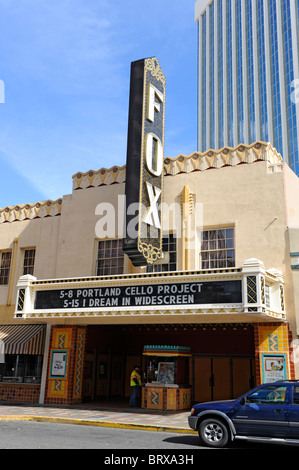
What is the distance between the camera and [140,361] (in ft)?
76.4

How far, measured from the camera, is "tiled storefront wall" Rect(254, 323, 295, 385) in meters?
15.2

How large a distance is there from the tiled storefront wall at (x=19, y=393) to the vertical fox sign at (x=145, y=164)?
24.0 ft

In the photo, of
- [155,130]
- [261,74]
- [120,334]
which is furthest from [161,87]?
[261,74]

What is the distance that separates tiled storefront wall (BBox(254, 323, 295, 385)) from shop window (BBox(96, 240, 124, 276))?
641cm

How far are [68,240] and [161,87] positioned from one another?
7513 millimetres

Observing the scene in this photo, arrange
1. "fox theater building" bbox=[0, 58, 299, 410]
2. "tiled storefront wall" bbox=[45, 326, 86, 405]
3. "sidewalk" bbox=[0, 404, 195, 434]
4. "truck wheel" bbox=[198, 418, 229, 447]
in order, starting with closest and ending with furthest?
"truck wheel" bbox=[198, 418, 229, 447] → "sidewalk" bbox=[0, 404, 195, 434] → "fox theater building" bbox=[0, 58, 299, 410] → "tiled storefront wall" bbox=[45, 326, 86, 405]

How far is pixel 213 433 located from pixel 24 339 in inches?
453

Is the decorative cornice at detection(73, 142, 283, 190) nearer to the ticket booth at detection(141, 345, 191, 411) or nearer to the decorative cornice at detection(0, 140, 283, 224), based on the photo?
the decorative cornice at detection(0, 140, 283, 224)

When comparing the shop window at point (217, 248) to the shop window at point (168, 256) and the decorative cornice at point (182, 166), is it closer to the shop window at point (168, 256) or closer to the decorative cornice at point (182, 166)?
the shop window at point (168, 256)

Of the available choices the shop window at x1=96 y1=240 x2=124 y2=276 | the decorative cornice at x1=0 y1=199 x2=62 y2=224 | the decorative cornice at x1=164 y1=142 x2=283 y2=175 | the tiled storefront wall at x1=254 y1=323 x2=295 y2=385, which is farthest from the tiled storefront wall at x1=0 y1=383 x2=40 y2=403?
the decorative cornice at x1=164 y1=142 x2=283 y2=175

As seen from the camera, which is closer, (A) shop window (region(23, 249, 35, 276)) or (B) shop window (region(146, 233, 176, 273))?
(B) shop window (region(146, 233, 176, 273))

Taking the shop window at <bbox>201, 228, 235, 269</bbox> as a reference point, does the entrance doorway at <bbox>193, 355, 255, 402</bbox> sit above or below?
below

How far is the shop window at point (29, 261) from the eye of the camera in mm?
→ 21859

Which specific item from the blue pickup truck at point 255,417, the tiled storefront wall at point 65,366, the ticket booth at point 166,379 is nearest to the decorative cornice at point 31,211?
the tiled storefront wall at point 65,366
